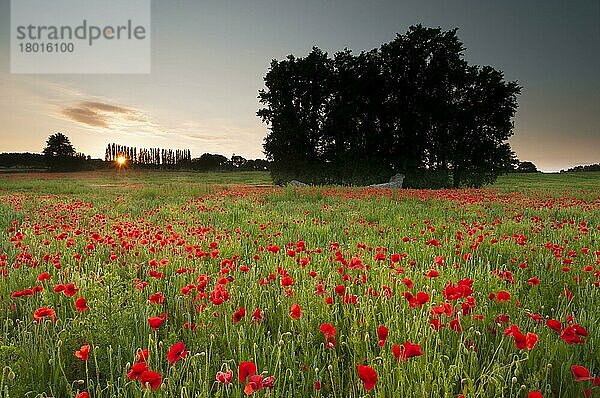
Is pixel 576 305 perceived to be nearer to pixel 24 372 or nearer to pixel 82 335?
pixel 82 335

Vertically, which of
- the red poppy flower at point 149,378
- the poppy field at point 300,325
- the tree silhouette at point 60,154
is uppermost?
the tree silhouette at point 60,154

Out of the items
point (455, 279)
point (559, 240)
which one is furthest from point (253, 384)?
point (559, 240)

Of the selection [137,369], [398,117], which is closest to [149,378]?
[137,369]

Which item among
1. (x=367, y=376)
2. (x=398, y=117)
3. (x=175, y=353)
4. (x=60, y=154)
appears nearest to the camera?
(x=367, y=376)

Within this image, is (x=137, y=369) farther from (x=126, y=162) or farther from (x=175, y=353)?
(x=126, y=162)

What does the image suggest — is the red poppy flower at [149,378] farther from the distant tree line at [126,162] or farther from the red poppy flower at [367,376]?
the distant tree line at [126,162]

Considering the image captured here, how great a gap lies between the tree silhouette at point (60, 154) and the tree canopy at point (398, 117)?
51850 mm

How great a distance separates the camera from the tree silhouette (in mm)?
69762

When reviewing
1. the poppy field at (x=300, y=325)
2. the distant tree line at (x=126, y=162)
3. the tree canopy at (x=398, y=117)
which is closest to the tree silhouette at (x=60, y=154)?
the distant tree line at (x=126, y=162)

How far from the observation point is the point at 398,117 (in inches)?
1257

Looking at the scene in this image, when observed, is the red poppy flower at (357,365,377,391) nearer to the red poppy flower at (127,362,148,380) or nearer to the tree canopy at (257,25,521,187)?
the red poppy flower at (127,362,148,380)

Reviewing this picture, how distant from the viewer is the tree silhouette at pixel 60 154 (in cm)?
6976

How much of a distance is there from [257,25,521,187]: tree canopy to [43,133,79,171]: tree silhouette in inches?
2041

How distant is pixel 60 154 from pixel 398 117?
65.7m
